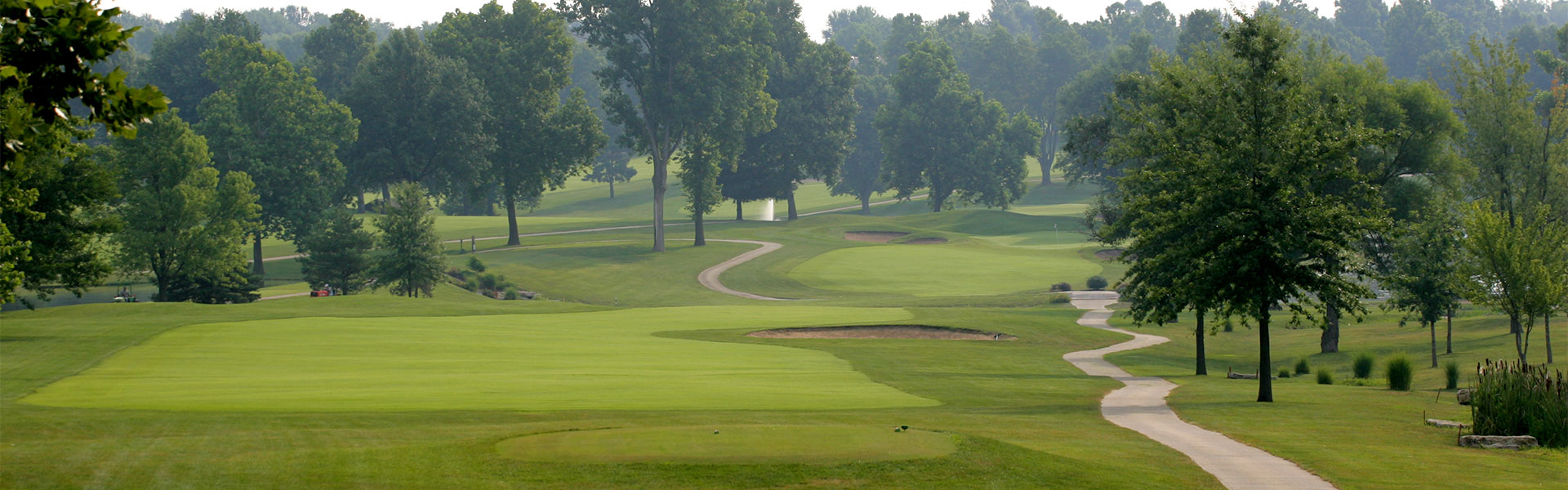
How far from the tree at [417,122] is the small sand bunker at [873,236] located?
120 feet

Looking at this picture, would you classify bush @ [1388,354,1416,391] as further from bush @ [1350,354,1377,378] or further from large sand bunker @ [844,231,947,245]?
large sand bunker @ [844,231,947,245]

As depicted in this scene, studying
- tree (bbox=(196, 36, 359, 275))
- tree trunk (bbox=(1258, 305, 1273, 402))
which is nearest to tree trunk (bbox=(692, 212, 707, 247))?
tree (bbox=(196, 36, 359, 275))

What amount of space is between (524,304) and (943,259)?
38.5 meters

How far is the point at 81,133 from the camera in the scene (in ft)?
40.4

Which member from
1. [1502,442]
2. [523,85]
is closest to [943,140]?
[523,85]

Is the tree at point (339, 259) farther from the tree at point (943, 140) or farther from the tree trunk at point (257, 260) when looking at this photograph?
the tree at point (943, 140)

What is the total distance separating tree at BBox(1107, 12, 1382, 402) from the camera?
26016 mm

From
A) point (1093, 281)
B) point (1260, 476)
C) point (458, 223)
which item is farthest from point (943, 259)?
point (1260, 476)

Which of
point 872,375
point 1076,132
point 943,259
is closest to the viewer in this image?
point 872,375

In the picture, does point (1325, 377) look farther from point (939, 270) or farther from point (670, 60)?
point (670, 60)

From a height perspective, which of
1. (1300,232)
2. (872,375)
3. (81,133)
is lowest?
(872,375)

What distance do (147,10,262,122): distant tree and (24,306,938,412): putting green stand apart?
6248cm

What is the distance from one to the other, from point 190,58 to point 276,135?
31.7 meters

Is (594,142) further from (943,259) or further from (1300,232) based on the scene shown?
(1300,232)
